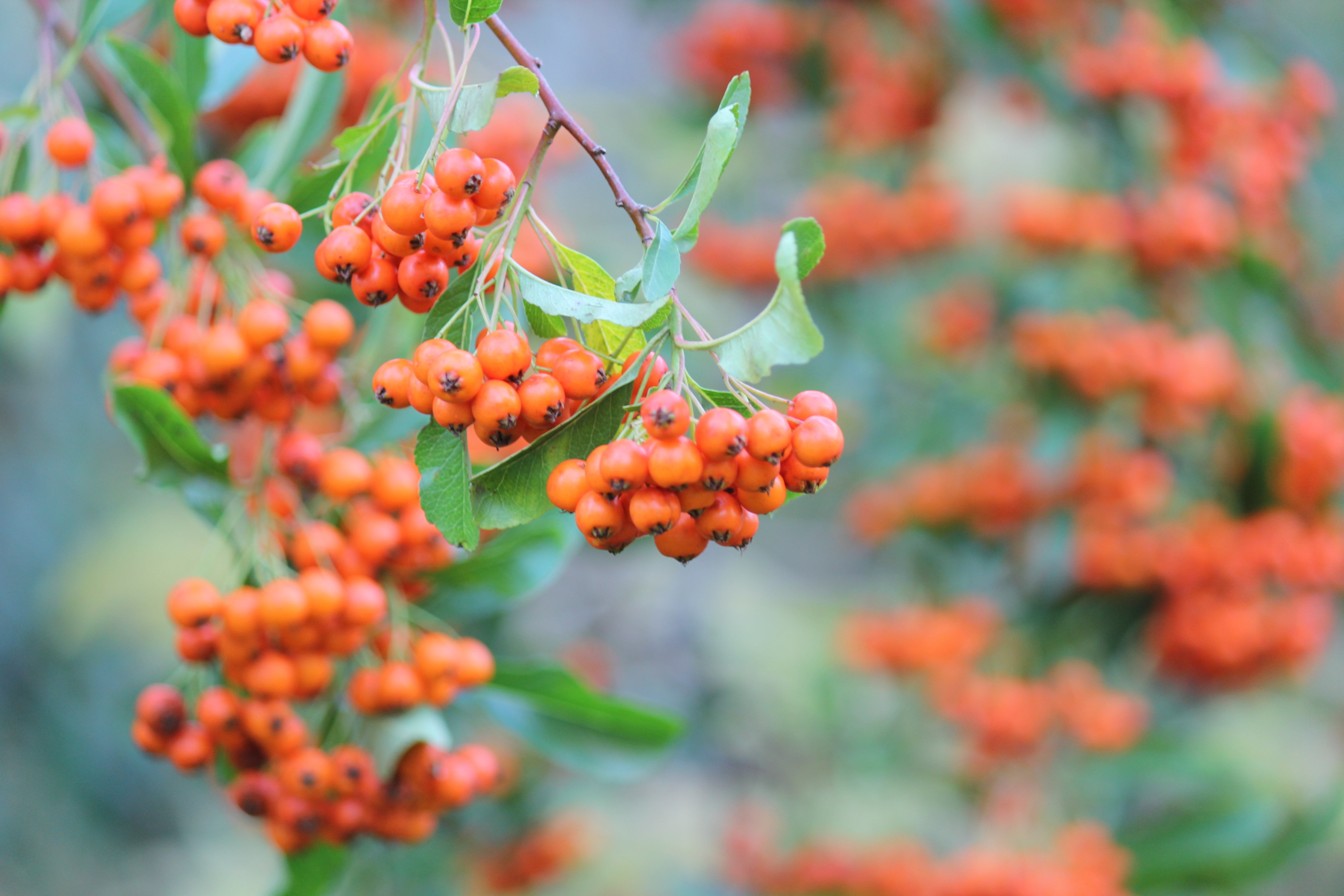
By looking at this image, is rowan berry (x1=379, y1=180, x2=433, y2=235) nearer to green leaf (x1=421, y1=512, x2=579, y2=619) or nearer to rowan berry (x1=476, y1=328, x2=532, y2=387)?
rowan berry (x1=476, y1=328, x2=532, y2=387)

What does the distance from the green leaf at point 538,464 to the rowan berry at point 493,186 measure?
183mm

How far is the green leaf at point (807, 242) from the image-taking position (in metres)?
0.82

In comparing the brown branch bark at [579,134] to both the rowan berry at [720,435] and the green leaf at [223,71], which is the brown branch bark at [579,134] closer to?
the rowan berry at [720,435]

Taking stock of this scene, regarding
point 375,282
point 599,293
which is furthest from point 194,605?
point 599,293

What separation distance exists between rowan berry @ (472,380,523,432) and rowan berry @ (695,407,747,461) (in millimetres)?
153

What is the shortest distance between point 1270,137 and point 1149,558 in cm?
122

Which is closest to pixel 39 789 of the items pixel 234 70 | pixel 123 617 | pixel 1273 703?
pixel 123 617

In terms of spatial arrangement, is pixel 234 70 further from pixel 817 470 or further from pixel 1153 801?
pixel 1153 801

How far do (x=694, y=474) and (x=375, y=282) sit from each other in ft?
1.10

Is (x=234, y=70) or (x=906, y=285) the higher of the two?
(x=906, y=285)

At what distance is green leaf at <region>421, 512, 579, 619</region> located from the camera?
1502 millimetres

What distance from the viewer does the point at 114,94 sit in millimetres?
1525

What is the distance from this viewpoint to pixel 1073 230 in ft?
9.29

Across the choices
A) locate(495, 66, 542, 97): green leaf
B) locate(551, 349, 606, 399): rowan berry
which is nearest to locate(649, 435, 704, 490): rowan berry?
locate(551, 349, 606, 399): rowan berry
